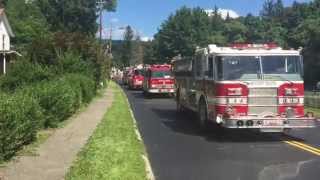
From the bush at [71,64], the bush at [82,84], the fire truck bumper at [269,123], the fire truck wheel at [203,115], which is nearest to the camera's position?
the fire truck bumper at [269,123]

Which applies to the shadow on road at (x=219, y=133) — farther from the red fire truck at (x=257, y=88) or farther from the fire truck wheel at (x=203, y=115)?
the red fire truck at (x=257, y=88)

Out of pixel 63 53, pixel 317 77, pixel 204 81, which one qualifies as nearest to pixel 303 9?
pixel 317 77

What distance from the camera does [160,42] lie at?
387 ft

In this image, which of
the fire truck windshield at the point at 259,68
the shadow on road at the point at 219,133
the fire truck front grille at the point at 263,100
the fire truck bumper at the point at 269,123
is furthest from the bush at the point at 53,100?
the fire truck front grille at the point at 263,100

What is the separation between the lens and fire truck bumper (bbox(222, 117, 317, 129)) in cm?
1769

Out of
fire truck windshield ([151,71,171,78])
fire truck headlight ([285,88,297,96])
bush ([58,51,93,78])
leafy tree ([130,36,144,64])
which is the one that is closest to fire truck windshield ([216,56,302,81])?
fire truck headlight ([285,88,297,96])

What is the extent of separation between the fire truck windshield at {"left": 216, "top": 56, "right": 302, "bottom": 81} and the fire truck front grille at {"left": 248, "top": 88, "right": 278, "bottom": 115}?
37 cm

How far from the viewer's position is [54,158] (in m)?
13.2

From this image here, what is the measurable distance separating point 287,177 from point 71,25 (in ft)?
303

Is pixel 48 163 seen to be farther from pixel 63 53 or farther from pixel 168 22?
pixel 168 22

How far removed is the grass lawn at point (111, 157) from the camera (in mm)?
11359

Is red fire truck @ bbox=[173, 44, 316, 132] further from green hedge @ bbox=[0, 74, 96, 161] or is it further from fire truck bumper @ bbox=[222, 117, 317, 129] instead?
green hedge @ bbox=[0, 74, 96, 161]

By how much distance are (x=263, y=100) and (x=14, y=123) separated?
7.74 m

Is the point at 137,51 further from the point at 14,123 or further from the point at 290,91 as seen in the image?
the point at 14,123
